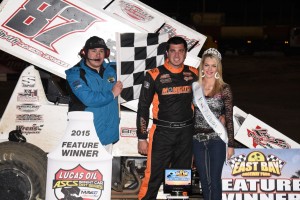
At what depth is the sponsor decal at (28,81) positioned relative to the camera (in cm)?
578

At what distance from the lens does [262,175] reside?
5793 millimetres

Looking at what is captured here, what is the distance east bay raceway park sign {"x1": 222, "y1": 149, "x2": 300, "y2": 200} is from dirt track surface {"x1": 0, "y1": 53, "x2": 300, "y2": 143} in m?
5.00

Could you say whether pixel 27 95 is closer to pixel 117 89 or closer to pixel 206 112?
pixel 117 89

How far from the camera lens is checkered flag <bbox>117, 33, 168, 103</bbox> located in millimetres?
5449

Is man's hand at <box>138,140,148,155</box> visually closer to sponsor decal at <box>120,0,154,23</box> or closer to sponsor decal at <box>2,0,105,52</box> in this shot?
sponsor decal at <box>2,0,105,52</box>

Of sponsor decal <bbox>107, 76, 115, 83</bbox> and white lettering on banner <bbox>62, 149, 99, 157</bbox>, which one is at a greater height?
sponsor decal <bbox>107, 76, 115, 83</bbox>

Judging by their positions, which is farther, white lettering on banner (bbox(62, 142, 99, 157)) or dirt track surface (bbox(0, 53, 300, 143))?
dirt track surface (bbox(0, 53, 300, 143))

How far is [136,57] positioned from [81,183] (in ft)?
4.28

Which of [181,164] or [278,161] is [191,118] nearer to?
[181,164]

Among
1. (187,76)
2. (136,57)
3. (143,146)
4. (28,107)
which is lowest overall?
(143,146)

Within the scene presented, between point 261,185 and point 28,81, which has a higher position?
point 28,81

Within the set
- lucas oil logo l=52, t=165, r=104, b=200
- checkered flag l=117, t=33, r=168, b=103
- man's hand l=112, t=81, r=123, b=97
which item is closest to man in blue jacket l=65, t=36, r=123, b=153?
man's hand l=112, t=81, r=123, b=97

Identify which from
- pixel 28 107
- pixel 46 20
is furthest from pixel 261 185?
pixel 46 20

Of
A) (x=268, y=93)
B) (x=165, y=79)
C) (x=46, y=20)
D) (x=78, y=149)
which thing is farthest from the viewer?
(x=268, y=93)
